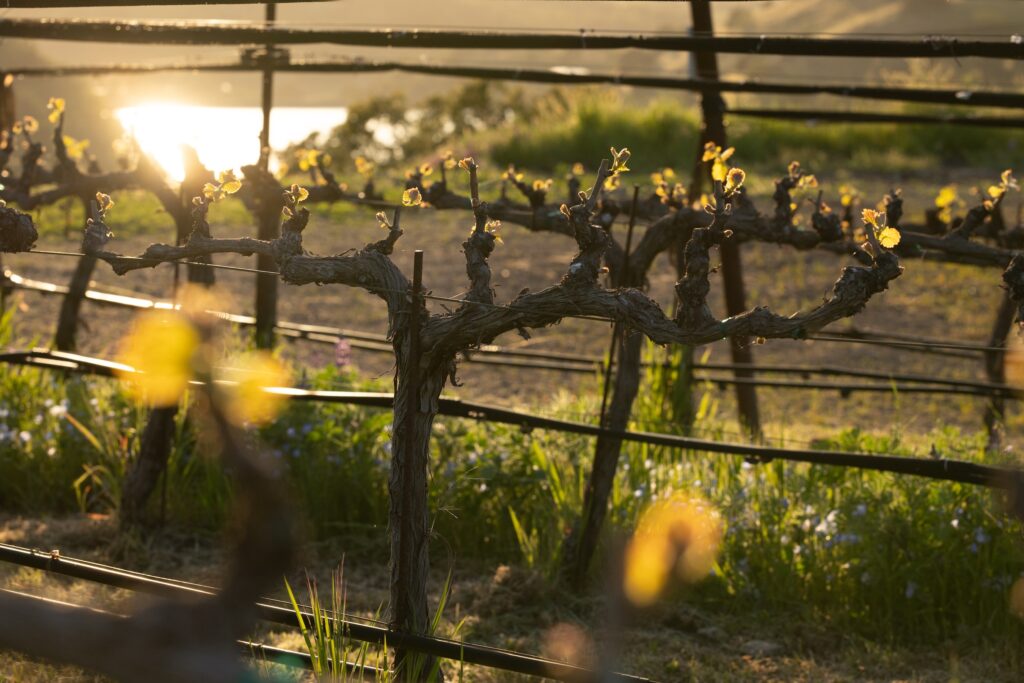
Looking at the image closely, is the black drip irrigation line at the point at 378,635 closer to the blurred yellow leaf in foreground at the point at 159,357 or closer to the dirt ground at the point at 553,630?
the dirt ground at the point at 553,630

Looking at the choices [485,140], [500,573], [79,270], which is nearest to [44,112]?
[485,140]

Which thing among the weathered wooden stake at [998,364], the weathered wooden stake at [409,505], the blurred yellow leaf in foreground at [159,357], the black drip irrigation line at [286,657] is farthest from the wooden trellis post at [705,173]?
the black drip irrigation line at [286,657]

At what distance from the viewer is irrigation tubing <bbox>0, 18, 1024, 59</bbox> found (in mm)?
4289

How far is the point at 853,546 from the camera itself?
168 inches

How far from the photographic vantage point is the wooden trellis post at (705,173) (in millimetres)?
5719

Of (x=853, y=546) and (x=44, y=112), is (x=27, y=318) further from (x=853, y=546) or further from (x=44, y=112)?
(x=44, y=112)

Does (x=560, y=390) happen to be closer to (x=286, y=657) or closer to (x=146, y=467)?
(x=146, y=467)

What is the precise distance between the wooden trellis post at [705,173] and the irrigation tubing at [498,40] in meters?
0.94

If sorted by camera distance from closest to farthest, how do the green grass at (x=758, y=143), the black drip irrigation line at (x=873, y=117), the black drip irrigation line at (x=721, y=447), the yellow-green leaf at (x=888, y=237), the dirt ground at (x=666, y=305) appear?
the yellow-green leaf at (x=888, y=237) → the black drip irrigation line at (x=721, y=447) → the black drip irrigation line at (x=873, y=117) → the dirt ground at (x=666, y=305) → the green grass at (x=758, y=143)

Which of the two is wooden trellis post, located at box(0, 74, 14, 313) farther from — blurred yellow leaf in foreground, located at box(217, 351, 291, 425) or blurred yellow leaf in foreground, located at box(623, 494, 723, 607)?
blurred yellow leaf in foreground, located at box(623, 494, 723, 607)

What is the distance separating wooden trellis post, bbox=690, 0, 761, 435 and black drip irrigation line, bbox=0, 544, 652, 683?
299cm

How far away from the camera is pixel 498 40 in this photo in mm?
4793

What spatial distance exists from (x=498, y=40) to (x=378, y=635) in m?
2.75

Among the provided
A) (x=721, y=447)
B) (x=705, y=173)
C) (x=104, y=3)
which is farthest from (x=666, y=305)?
(x=104, y=3)
